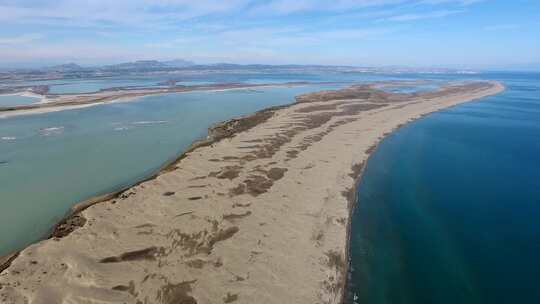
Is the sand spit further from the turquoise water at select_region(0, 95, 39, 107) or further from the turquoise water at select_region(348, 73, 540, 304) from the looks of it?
the turquoise water at select_region(0, 95, 39, 107)

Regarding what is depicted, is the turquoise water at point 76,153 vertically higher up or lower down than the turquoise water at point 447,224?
higher up

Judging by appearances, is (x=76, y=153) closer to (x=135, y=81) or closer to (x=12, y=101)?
(x=12, y=101)

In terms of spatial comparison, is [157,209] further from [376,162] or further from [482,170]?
[482,170]

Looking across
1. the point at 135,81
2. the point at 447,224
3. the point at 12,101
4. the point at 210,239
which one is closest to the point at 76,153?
the point at 210,239

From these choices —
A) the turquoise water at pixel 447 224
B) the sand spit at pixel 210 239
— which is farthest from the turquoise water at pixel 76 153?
the turquoise water at pixel 447 224

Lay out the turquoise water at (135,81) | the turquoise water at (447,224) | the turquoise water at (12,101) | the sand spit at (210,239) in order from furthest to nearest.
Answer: the turquoise water at (135,81) → the turquoise water at (12,101) → the turquoise water at (447,224) → the sand spit at (210,239)

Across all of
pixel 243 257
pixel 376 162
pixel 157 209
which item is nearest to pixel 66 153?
pixel 157 209

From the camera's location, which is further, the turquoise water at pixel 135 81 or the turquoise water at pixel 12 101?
the turquoise water at pixel 135 81

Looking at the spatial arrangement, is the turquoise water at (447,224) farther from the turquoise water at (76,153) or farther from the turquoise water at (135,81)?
the turquoise water at (135,81)
